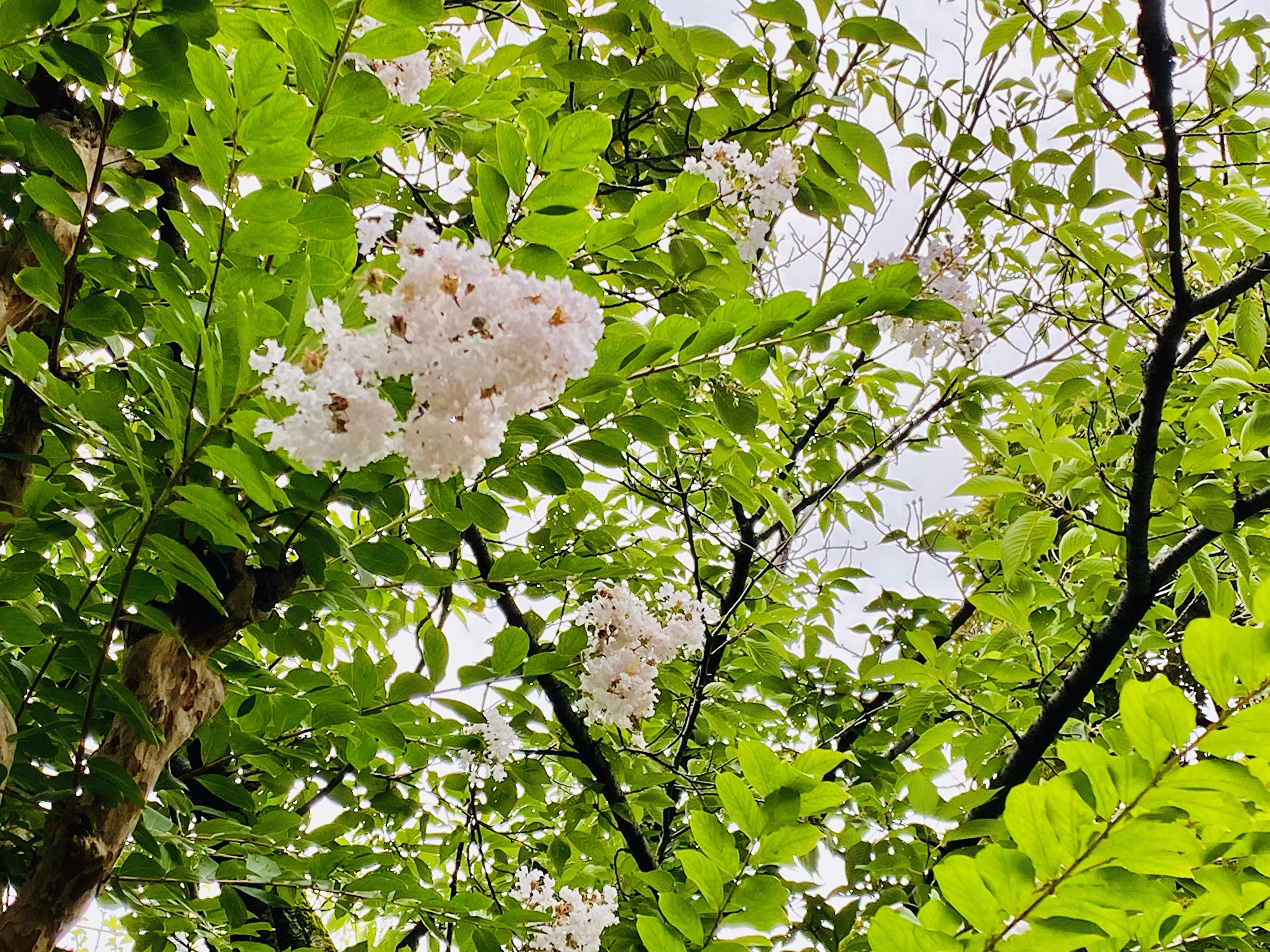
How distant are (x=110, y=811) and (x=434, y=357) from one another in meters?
→ 0.65

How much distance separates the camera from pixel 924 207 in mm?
2025

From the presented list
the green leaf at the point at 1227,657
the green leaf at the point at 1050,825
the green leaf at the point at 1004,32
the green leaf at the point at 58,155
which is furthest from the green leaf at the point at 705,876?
the green leaf at the point at 1004,32

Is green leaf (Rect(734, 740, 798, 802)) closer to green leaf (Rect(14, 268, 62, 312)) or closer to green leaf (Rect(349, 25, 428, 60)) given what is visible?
green leaf (Rect(349, 25, 428, 60))

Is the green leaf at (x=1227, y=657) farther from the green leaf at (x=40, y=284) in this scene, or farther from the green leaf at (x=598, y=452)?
the green leaf at (x=40, y=284)

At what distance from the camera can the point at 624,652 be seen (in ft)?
5.35

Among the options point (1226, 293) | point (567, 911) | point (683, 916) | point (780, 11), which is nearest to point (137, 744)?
point (683, 916)

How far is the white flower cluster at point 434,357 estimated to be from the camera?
2.10 ft

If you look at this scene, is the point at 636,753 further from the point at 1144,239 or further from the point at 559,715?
the point at 1144,239

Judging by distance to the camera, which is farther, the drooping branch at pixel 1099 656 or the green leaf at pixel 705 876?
the drooping branch at pixel 1099 656

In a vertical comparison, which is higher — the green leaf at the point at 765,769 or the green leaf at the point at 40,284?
the green leaf at the point at 40,284

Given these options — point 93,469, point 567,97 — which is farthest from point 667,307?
point 93,469

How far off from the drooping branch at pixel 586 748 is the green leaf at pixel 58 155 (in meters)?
1.10

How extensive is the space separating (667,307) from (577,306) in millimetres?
558

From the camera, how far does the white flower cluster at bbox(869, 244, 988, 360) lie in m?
1.97
